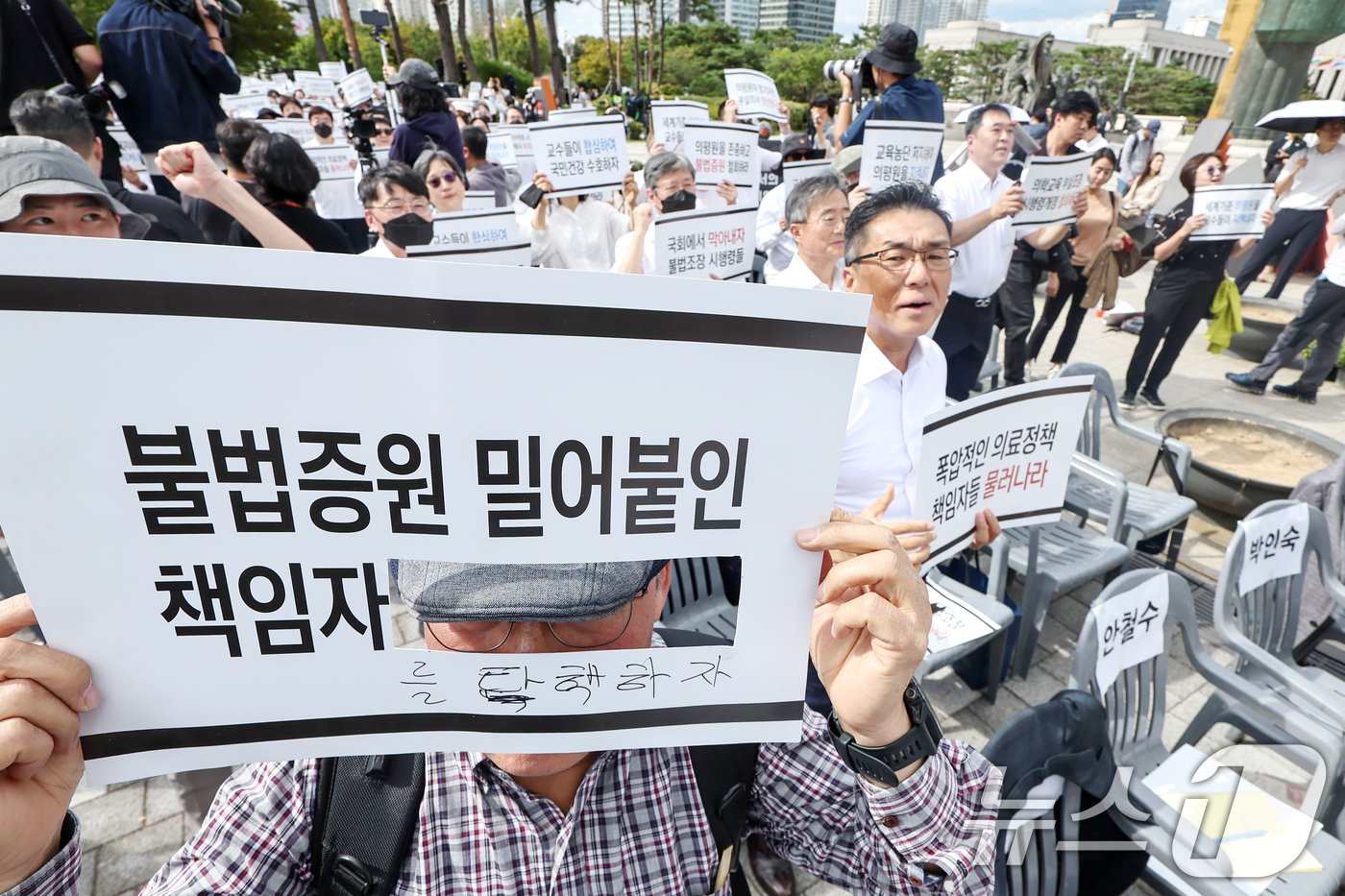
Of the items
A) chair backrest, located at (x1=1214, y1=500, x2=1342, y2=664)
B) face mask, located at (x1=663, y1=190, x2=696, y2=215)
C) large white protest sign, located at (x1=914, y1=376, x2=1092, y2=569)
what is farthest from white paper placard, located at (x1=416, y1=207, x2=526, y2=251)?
chair backrest, located at (x1=1214, y1=500, x2=1342, y2=664)

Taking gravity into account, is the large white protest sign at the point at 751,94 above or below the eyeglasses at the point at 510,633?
above

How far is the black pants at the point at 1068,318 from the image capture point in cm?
617

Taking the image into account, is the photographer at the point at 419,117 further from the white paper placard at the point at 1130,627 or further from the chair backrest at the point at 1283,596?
the chair backrest at the point at 1283,596

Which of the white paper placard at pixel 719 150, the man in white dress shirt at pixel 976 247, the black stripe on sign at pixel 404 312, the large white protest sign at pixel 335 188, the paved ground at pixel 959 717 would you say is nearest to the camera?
the black stripe on sign at pixel 404 312

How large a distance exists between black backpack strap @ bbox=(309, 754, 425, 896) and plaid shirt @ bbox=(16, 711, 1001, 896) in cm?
4

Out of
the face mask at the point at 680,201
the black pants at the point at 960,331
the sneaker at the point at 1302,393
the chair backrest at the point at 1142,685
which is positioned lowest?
the sneaker at the point at 1302,393

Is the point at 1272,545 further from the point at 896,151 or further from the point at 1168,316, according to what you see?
the point at 1168,316

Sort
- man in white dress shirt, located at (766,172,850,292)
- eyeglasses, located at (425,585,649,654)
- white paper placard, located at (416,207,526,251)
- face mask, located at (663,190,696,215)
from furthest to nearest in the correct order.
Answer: face mask, located at (663,190,696,215), white paper placard, located at (416,207,526,251), man in white dress shirt, located at (766,172,850,292), eyeglasses, located at (425,585,649,654)

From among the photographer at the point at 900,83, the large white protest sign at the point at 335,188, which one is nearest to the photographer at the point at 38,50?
the large white protest sign at the point at 335,188

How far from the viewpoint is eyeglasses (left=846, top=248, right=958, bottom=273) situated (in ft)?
7.91

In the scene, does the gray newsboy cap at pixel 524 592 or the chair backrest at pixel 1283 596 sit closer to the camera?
the gray newsboy cap at pixel 524 592

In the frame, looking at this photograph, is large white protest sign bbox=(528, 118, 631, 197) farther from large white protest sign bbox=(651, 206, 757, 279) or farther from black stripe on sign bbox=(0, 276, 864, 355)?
black stripe on sign bbox=(0, 276, 864, 355)

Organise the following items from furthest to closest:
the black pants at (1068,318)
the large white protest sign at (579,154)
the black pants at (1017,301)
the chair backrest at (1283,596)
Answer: the black pants at (1068,318) → the black pants at (1017,301) → the large white protest sign at (579,154) → the chair backrest at (1283,596)

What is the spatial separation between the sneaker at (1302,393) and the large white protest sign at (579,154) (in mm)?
6879
